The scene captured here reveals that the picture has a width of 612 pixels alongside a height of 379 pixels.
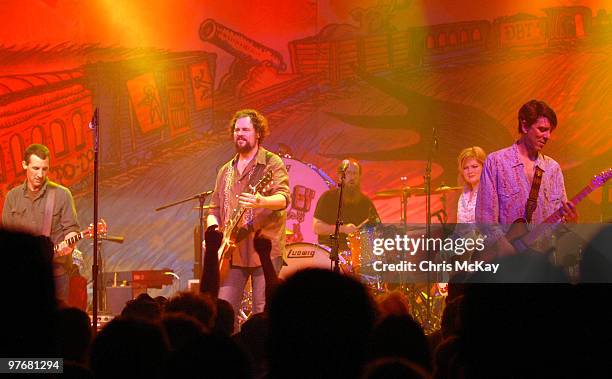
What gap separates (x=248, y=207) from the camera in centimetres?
743

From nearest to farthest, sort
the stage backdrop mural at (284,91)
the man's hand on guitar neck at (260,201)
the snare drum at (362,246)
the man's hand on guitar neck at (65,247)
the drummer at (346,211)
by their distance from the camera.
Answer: the man's hand on guitar neck at (260,201) < the man's hand on guitar neck at (65,247) < the snare drum at (362,246) < the drummer at (346,211) < the stage backdrop mural at (284,91)

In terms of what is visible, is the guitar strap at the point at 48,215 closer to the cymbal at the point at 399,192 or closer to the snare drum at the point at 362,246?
the snare drum at the point at 362,246

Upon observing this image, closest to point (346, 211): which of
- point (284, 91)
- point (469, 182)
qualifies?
point (469, 182)

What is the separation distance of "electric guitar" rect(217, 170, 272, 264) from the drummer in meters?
3.13

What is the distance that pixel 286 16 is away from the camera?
1250 cm

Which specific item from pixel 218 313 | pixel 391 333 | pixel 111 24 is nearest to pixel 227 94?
pixel 111 24

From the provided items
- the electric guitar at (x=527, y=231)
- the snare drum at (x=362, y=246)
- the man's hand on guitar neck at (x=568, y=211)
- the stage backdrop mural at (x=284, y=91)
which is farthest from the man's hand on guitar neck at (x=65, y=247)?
the man's hand on guitar neck at (x=568, y=211)

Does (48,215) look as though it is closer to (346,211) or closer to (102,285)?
(102,285)

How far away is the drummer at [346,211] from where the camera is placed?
1084cm

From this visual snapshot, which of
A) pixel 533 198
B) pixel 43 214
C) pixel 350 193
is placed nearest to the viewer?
pixel 533 198

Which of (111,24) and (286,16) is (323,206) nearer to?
(286,16)

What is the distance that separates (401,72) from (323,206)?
2.60 m

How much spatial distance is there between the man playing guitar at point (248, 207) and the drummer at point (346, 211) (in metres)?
2.95

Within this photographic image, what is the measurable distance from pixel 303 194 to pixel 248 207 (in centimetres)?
492
